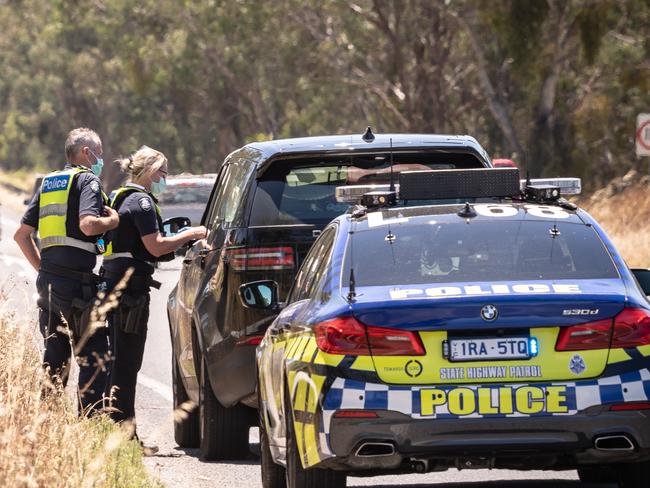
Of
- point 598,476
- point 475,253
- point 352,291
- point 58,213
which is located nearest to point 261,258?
point 58,213

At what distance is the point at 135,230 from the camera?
32.5 feet

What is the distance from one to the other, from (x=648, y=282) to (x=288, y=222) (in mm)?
2189

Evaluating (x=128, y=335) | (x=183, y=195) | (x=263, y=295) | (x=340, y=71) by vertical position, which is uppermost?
(x=263, y=295)

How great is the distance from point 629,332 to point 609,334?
0.08 metres

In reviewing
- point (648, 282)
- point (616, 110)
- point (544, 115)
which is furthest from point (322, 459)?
point (616, 110)

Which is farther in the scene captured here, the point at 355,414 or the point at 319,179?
the point at 319,179

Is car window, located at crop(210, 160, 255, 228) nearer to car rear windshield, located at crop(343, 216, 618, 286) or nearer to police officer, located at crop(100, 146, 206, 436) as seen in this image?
police officer, located at crop(100, 146, 206, 436)

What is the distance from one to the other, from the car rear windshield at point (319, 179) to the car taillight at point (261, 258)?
0.16 m

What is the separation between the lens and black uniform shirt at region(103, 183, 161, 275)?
980cm

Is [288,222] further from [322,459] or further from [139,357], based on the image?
[322,459]

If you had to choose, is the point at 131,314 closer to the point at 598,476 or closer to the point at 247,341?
the point at 247,341

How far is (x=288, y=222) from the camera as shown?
8875mm

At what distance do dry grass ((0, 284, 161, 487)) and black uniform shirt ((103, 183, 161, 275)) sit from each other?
1.26 m

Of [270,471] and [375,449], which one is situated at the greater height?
[375,449]
